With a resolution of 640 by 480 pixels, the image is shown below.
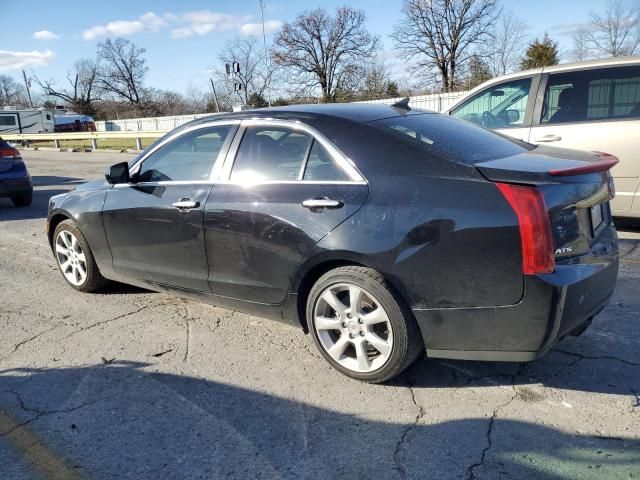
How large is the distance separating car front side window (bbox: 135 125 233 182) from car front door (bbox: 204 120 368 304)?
20 cm

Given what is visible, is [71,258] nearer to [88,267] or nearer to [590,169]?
[88,267]

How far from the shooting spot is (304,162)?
346 centimetres

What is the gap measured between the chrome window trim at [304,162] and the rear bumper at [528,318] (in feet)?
2.90

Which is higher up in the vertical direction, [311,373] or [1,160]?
[1,160]

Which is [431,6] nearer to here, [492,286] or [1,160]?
[1,160]

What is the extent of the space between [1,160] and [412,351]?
983cm

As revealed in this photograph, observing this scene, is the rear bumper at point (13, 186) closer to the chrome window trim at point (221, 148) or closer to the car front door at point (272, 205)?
the chrome window trim at point (221, 148)

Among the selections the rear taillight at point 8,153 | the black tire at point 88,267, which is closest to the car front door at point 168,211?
the black tire at point 88,267

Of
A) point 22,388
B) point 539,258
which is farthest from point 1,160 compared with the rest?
point 539,258

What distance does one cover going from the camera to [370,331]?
3166 millimetres

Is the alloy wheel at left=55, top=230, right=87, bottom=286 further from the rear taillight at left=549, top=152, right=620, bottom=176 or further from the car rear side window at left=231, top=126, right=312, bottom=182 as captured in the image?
the rear taillight at left=549, top=152, right=620, bottom=176

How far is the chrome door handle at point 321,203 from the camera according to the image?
317cm

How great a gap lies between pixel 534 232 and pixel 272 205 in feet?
5.19

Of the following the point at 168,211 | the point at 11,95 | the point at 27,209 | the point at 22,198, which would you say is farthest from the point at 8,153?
the point at 11,95
